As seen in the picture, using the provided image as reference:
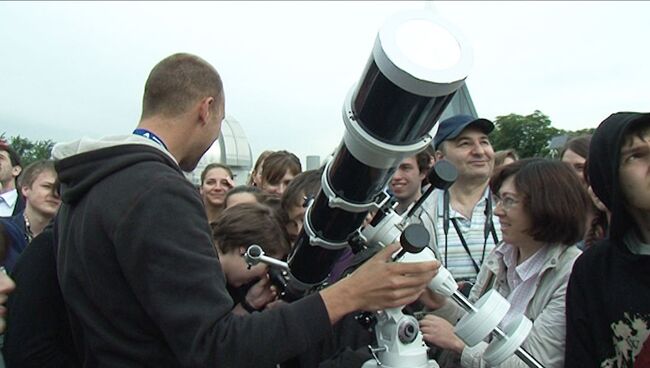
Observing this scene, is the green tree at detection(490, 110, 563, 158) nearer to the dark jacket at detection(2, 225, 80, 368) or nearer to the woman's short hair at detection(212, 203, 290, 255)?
the woman's short hair at detection(212, 203, 290, 255)

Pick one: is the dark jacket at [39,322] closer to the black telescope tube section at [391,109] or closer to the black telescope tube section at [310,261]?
the black telescope tube section at [310,261]

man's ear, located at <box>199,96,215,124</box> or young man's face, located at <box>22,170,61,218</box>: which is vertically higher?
man's ear, located at <box>199,96,215,124</box>

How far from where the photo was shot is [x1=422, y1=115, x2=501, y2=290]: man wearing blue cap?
8.31 ft

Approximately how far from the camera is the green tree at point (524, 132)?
36906 millimetres

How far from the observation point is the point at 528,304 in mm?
1757

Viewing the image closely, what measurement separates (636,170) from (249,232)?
1.22 m

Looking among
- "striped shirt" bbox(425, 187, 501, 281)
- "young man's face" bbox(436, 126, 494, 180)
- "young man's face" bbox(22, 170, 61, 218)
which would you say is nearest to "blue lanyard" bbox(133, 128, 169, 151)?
"striped shirt" bbox(425, 187, 501, 281)

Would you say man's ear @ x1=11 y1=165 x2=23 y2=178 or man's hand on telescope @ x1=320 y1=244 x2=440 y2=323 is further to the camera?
man's ear @ x1=11 y1=165 x2=23 y2=178

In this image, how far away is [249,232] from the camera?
1.93m

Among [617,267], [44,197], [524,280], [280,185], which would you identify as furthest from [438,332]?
[44,197]

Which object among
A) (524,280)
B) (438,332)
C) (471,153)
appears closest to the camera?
(438,332)

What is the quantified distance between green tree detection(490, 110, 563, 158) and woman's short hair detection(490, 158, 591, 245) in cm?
3637

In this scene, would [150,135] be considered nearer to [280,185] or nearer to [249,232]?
[249,232]

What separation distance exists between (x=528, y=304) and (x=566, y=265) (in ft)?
0.58
